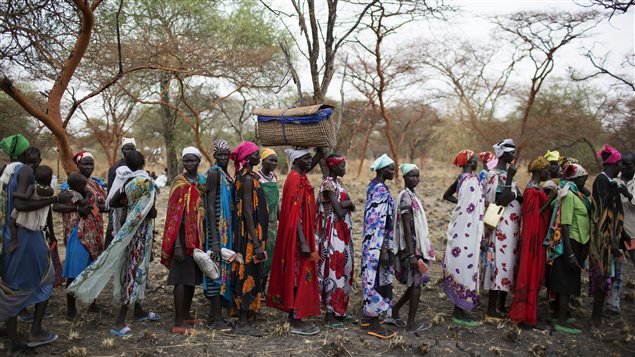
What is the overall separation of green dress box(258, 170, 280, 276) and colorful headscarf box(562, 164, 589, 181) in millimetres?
3069

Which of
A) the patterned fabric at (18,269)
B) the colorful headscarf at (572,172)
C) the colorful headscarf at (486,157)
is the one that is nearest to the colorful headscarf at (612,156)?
the colorful headscarf at (572,172)

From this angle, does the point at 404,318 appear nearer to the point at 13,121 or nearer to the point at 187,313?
the point at 187,313

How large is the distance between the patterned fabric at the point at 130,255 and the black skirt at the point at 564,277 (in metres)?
4.05

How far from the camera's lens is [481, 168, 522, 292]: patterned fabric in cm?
512

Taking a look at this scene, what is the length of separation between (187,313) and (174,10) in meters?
15.0

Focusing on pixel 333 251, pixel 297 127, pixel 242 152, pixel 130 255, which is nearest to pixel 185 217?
pixel 130 255

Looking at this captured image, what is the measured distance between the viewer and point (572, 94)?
80.7 ft

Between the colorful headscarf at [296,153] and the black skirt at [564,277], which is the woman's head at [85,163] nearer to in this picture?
the colorful headscarf at [296,153]

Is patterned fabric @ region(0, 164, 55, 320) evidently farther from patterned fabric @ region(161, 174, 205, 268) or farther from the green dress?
the green dress

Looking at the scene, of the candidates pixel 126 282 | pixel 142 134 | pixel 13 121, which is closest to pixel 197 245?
pixel 126 282

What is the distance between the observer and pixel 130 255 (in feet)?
14.8

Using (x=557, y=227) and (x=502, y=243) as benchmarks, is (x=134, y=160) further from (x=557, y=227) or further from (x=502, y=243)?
(x=557, y=227)

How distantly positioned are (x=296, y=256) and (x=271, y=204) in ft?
3.09

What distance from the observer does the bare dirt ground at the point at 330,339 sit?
13.6 feet
